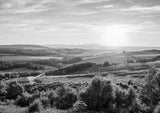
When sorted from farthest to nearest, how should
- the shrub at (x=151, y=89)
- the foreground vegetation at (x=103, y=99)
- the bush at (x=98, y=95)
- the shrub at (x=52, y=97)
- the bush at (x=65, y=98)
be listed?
the shrub at (x=52, y=97)
the shrub at (x=151, y=89)
the bush at (x=65, y=98)
the bush at (x=98, y=95)
the foreground vegetation at (x=103, y=99)

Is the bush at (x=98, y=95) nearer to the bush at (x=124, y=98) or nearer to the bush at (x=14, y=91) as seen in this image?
the bush at (x=124, y=98)

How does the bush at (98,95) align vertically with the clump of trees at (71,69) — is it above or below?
Answer: above

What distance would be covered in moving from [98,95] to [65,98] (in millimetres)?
8411

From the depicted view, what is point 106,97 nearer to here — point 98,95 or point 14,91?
point 98,95

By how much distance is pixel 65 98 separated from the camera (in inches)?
1693

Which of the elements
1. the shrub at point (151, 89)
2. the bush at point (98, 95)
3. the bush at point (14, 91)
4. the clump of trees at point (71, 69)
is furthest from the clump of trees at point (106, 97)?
the clump of trees at point (71, 69)

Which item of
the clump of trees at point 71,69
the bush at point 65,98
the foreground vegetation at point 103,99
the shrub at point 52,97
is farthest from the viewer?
the clump of trees at point 71,69

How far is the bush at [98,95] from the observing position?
36625 mm

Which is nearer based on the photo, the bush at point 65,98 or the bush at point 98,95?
the bush at point 98,95

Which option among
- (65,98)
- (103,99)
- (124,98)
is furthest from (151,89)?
(65,98)

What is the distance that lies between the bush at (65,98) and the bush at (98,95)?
4.94 m

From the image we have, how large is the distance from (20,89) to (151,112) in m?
41.0

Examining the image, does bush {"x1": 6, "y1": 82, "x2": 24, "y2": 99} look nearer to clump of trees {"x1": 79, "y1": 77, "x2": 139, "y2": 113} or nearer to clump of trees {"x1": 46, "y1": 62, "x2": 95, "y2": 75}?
clump of trees {"x1": 79, "y1": 77, "x2": 139, "y2": 113}

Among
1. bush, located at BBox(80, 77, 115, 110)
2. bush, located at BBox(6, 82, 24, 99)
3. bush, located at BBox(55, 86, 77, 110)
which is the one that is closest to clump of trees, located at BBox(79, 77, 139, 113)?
bush, located at BBox(80, 77, 115, 110)
